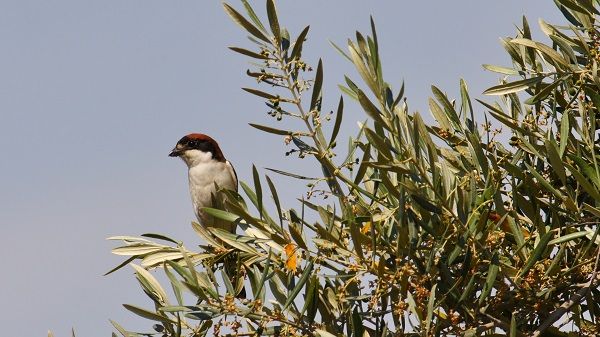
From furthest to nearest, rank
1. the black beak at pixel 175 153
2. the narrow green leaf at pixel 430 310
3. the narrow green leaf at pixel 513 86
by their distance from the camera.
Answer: the black beak at pixel 175 153 → the narrow green leaf at pixel 513 86 → the narrow green leaf at pixel 430 310

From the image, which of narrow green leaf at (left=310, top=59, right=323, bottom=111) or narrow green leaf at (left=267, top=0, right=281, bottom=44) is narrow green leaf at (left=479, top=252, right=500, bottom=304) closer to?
narrow green leaf at (left=310, top=59, right=323, bottom=111)

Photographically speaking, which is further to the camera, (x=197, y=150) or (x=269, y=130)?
(x=197, y=150)

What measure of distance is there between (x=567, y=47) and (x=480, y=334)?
1059mm

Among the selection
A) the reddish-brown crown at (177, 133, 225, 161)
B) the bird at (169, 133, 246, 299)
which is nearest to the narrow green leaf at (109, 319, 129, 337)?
the bird at (169, 133, 246, 299)

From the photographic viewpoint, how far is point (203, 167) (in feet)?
28.1

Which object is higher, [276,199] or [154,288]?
[276,199]

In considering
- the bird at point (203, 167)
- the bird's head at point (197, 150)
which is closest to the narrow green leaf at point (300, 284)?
the bird at point (203, 167)

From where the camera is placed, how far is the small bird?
8289mm

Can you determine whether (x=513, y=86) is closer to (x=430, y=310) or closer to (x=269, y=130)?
(x=269, y=130)

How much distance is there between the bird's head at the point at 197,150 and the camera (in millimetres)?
8711

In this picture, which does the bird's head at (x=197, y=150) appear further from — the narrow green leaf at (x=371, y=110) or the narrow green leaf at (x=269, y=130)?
the narrow green leaf at (x=371, y=110)

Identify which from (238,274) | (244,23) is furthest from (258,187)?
(244,23)

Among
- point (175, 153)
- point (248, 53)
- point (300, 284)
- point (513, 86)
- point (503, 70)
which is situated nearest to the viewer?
point (300, 284)

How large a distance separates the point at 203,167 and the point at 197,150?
265 mm
